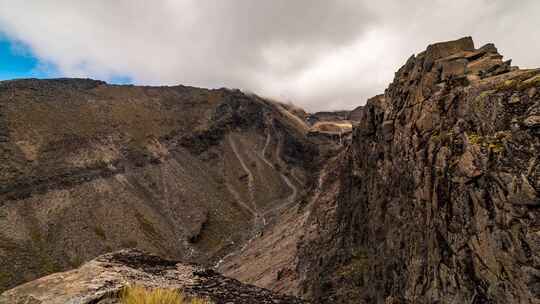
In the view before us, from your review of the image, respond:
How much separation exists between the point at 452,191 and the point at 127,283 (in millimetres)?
11210

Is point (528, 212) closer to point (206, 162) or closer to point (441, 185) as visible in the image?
point (441, 185)

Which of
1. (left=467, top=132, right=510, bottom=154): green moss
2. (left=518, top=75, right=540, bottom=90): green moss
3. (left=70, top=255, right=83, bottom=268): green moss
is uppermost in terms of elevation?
(left=518, top=75, right=540, bottom=90): green moss

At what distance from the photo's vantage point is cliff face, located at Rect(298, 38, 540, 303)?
938 cm

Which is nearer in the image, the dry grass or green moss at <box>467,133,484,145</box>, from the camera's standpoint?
the dry grass

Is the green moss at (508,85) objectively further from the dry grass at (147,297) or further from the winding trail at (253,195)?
the winding trail at (253,195)

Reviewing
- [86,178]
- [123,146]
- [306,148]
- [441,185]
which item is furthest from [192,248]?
[306,148]

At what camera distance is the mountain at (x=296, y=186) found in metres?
10.5

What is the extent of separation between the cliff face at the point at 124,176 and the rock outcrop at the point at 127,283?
53675 mm

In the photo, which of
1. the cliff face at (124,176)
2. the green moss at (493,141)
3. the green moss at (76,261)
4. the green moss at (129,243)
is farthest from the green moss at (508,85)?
the green moss at (129,243)

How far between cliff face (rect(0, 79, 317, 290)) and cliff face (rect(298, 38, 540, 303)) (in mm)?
54455

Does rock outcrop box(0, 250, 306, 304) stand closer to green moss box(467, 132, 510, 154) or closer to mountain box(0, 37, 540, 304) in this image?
mountain box(0, 37, 540, 304)

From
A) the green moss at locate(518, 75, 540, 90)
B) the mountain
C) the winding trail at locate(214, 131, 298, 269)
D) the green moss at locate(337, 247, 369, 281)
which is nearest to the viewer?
the green moss at locate(518, 75, 540, 90)

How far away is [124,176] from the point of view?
84.6m

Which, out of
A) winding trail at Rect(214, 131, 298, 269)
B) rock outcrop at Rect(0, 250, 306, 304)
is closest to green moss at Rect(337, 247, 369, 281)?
rock outcrop at Rect(0, 250, 306, 304)
